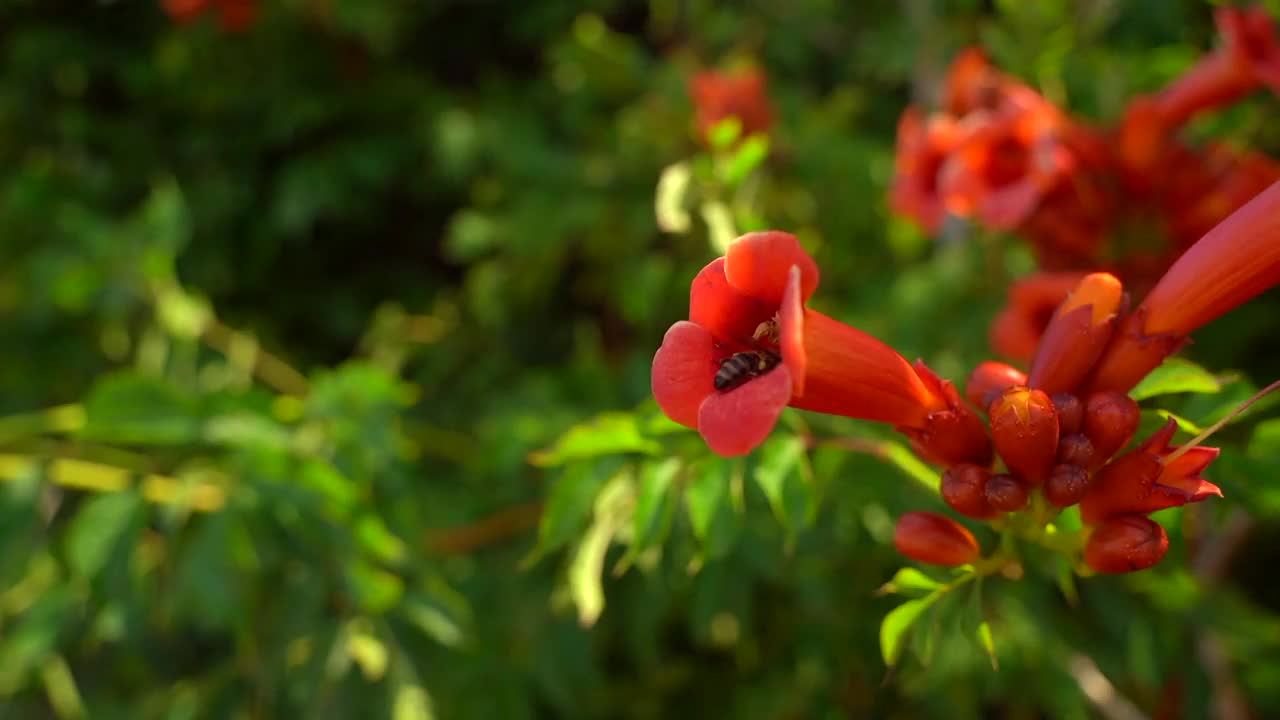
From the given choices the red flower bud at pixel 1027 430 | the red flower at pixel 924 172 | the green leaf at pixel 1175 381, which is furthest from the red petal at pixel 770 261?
the red flower at pixel 924 172

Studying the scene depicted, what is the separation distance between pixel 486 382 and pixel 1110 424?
290 centimetres

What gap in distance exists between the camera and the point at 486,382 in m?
3.96

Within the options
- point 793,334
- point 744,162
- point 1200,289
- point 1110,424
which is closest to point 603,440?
point 744,162

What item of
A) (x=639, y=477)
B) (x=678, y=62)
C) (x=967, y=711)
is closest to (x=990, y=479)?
(x=639, y=477)

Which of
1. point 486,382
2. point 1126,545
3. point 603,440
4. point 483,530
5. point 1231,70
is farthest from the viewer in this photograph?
point 486,382

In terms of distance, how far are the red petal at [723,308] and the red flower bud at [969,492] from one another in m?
0.33

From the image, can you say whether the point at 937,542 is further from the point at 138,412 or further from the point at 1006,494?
the point at 138,412

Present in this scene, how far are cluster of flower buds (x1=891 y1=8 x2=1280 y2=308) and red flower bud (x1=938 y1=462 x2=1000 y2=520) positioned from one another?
89 centimetres

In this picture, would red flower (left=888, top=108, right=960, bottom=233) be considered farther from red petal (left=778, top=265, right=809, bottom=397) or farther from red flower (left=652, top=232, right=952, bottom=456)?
red petal (left=778, top=265, right=809, bottom=397)

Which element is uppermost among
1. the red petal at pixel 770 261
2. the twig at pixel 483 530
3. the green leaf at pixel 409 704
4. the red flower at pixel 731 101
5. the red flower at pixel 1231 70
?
the red flower at pixel 1231 70

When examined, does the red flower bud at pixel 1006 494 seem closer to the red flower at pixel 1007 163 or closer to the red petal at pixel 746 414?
the red petal at pixel 746 414

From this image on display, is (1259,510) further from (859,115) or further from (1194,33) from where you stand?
(859,115)

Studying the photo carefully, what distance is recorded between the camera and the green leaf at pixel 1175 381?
4.60ft

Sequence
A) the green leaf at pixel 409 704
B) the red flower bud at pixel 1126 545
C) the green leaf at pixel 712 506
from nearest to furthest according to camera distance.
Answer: the red flower bud at pixel 1126 545 → the green leaf at pixel 712 506 → the green leaf at pixel 409 704
